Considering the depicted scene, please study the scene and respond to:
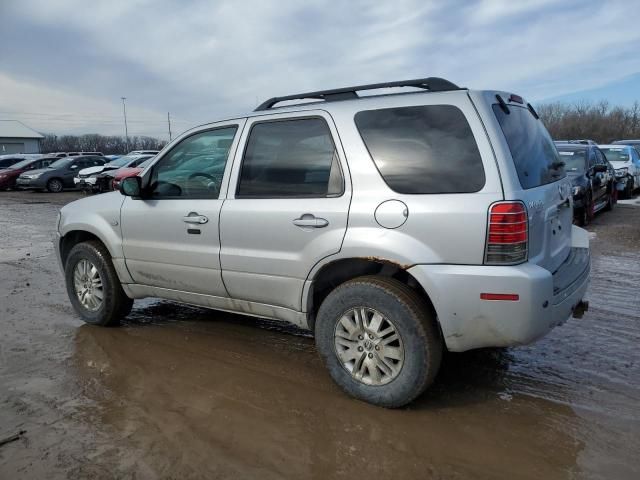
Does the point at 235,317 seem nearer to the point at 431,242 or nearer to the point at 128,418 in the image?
the point at 128,418

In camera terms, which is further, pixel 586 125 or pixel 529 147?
pixel 586 125

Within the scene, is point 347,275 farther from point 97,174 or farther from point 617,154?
point 97,174

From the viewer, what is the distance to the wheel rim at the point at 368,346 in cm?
329

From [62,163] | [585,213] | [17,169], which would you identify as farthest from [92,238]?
[17,169]

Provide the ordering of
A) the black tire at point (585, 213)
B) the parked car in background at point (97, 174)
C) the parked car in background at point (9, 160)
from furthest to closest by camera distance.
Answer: the parked car in background at point (9, 160) < the parked car in background at point (97, 174) < the black tire at point (585, 213)

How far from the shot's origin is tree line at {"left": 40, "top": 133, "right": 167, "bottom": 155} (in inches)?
2899

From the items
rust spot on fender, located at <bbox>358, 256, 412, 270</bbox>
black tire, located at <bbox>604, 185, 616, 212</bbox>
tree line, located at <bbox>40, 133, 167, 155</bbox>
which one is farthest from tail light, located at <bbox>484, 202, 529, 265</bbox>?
tree line, located at <bbox>40, 133, 167, 155</bbox>

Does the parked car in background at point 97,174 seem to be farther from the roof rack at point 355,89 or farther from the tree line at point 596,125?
the tree line at point 596,125

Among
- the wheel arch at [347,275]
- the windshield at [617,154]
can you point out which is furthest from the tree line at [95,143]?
the wheel arch at [347,275]

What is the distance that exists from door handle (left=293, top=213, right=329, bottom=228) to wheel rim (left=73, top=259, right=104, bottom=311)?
7.79 feet

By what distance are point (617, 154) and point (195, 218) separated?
16.6 m

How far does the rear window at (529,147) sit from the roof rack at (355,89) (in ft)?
1.26

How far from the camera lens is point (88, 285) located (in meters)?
5.03

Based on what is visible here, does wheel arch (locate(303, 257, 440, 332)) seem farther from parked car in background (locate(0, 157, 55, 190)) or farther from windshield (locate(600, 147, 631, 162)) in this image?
parked car in background (locate(0, 157, 55, 190))
